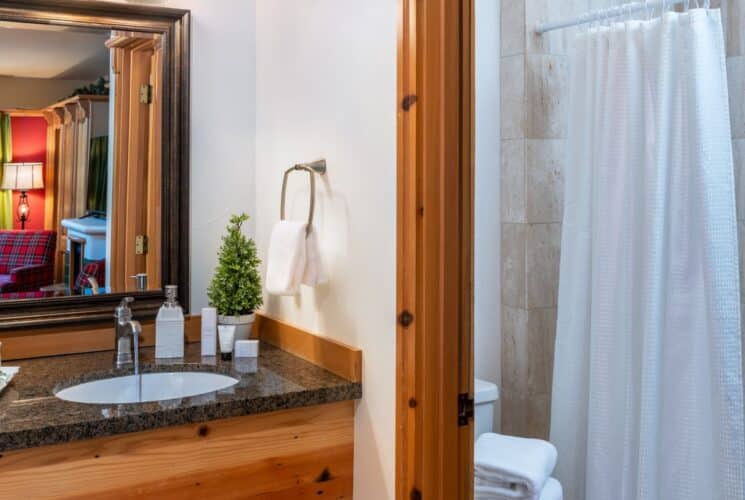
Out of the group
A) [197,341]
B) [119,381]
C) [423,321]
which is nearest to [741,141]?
[423,321]

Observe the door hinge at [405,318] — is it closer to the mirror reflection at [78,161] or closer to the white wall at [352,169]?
the white wall at [352,169]

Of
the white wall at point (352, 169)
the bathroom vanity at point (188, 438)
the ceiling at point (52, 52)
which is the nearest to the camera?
the bathroom vanity at point (188, 438)

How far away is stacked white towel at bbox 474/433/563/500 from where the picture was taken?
80.2 inches

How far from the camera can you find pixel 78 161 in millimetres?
1982

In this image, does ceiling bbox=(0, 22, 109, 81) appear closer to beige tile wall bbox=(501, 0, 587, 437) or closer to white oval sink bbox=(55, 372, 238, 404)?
white oval sink bbox=(55, 372, 238, 404)

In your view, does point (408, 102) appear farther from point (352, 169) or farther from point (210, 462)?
point (210, 462)

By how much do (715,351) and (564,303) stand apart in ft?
1.53

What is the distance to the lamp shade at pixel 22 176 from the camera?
1.90 metres

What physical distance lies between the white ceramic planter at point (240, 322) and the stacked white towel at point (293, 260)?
0.23 metres

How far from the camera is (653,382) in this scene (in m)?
2.16

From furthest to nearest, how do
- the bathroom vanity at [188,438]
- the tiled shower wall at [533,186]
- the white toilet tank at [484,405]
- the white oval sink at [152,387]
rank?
the tiled shower wall at [533,186] → the white toilet tank at [484,405] → the white oval sink at [152,387] → the bathroom vanity at [188,438]

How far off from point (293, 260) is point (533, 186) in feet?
3.23

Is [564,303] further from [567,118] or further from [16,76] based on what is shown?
[16,76]

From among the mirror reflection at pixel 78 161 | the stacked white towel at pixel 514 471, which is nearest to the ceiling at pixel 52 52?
the mirror reflection at pixel 78 161
